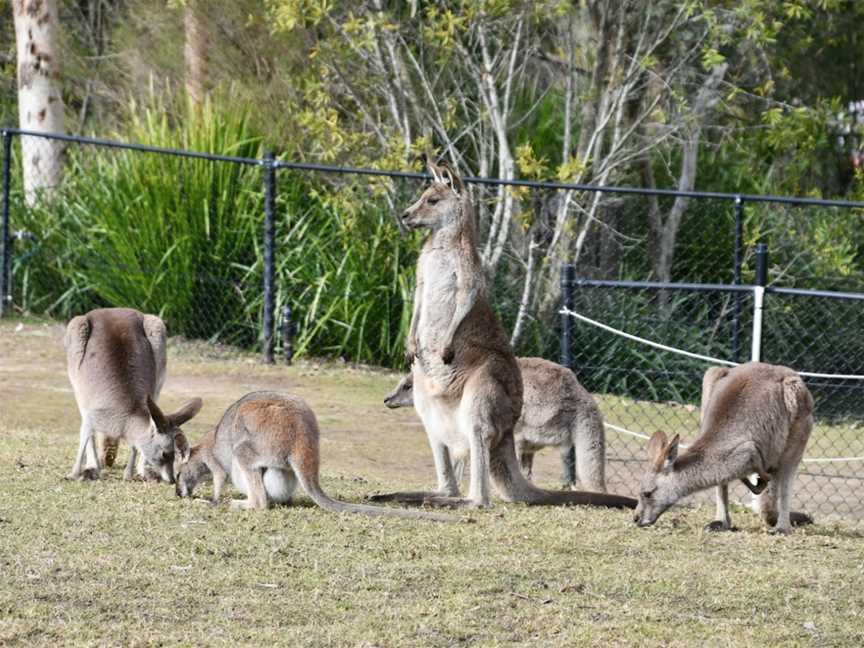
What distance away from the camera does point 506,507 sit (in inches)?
306

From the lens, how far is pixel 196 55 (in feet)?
50.3

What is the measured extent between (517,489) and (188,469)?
160 cm

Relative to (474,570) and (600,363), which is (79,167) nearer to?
(600,363)

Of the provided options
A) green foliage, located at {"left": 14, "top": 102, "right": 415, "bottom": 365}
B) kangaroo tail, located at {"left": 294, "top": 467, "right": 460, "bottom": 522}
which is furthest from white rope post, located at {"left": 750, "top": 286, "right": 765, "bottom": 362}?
green foliage, located at {"left": 14, "top": 102, "right": 415, "bottom": 365}

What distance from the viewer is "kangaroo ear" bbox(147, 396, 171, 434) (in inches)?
294

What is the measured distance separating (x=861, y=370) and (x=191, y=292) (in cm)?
579

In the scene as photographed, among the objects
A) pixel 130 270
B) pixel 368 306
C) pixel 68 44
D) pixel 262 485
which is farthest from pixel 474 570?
Answer: pixel 68 44

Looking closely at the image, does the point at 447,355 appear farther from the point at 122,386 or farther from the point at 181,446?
the point at 122,386

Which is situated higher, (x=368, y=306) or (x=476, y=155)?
(x=476, y=155)

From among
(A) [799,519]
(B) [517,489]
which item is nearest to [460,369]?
(B) [517,489]

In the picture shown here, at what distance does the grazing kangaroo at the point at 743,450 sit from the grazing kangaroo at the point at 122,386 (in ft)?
7.23

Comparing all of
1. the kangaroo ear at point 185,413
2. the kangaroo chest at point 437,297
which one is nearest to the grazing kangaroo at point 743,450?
the kangaroo chest at point 437,297

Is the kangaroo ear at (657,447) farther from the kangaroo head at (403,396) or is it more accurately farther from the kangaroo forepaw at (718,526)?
the kangaroo head at (403,396)

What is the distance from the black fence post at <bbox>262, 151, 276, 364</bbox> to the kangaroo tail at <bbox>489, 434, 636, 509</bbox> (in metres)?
5.45
